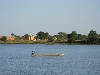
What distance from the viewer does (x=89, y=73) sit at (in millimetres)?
34344

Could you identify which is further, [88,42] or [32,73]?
[88,42]

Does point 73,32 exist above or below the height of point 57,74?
above

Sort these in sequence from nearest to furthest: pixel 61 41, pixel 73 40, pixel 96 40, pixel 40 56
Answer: pixel 40 56 → pixel 96 40 → pixel 73 40 → pixel 61 41

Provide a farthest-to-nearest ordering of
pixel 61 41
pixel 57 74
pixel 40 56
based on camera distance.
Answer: pixel 61 41 → pixel 40 56 → pixel 57 74

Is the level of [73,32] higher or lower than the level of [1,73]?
higher

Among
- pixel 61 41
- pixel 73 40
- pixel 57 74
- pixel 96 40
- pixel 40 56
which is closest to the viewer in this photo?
pixel 57 74

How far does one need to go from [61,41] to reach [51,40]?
7811 millimetres

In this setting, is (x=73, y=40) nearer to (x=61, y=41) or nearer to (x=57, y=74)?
(x=61, y=41)

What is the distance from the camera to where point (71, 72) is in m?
35.2

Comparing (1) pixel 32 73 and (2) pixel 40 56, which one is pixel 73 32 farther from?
(1) pixel 32 73

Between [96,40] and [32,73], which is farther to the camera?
[96,40]

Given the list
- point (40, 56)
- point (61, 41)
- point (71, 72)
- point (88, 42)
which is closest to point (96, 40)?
point (88, 42)

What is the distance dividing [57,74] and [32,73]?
3097 millimetres

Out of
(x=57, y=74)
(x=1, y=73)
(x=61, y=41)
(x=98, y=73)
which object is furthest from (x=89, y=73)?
(x=61, y=41)
